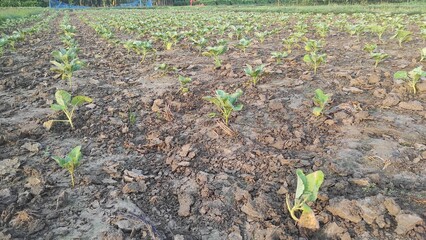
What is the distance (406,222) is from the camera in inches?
66.9

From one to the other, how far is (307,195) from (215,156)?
3.28 ft

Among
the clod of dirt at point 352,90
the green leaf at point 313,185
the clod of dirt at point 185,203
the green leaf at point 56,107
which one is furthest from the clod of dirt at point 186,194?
the clod of dirt at point 352,90

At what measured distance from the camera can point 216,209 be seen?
6.53ft

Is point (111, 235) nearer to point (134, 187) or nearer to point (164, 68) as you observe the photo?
point (134, 187)

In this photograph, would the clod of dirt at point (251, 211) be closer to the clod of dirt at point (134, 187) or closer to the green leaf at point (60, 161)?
the clod of dirt at point (134, 187)

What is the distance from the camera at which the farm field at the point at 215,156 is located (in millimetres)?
1833

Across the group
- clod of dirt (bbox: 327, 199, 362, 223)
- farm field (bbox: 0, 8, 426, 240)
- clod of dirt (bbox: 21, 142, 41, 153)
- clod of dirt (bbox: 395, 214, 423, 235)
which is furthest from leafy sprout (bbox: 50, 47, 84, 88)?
clod of dirt (bbox: 395, 214, 423, 235)

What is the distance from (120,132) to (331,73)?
126 inches

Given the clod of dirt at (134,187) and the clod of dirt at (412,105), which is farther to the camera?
the clod of dirt at (412,105)

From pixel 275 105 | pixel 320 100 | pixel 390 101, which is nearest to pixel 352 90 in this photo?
pixel 390 101

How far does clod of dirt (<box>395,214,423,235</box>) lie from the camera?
5.52ft

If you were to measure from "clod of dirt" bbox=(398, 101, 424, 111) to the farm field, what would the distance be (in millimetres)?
23

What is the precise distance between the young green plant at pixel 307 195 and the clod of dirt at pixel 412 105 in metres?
2.18

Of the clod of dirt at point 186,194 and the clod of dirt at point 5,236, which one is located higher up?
the clod of dirt at point 5,236
